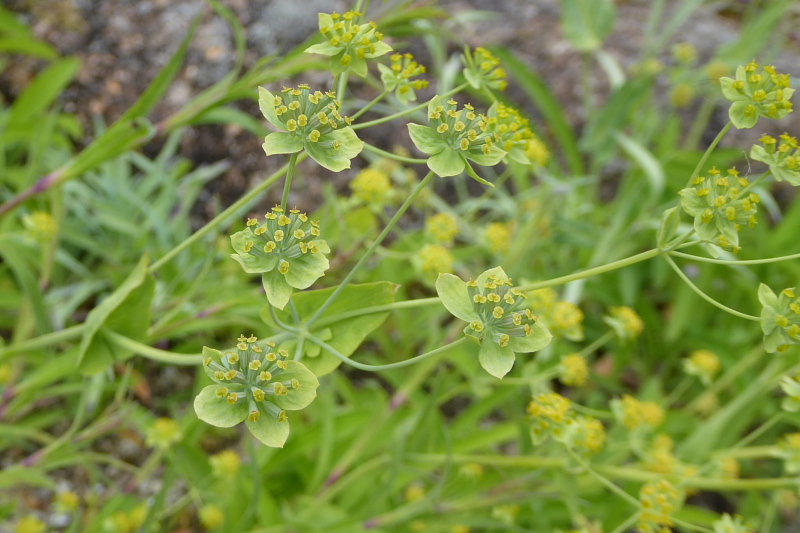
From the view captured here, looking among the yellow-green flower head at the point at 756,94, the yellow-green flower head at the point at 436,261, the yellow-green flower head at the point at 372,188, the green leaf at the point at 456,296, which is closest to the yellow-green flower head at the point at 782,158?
the yellow-green flower head at the point at 756,94

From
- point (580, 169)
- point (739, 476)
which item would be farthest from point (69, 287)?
point (739, 476)

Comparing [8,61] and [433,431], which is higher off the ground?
[8,61]

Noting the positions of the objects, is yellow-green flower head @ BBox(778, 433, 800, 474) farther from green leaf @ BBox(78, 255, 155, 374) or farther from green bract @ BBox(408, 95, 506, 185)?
green leaf @ BBox(78, 255, 155, 374)

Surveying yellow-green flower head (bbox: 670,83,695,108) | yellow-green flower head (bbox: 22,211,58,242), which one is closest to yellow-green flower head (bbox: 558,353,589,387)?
yellow-green flower head (bbox: 22,211,58,242)

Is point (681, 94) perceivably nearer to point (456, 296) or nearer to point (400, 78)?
point (400, 78)

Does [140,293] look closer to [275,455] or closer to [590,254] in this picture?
[275,455]
